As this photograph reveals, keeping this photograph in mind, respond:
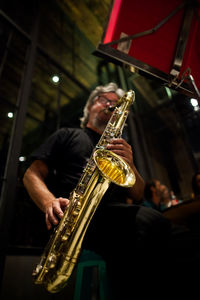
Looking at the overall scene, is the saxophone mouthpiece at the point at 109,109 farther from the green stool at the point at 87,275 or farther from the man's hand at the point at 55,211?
the green stool at the point at 87,275

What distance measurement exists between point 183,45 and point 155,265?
70.5 inches

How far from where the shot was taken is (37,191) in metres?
1.43

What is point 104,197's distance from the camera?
1.45 m

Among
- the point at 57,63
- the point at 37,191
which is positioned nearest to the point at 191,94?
the point at 37,191

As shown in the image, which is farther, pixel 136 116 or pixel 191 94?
pixel 136 116

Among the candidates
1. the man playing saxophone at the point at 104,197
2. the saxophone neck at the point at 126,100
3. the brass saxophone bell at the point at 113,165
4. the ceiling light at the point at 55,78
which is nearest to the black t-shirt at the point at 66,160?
the man playing saxophone at the point at 104,197

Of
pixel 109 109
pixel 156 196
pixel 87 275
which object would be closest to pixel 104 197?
pixel 87 275

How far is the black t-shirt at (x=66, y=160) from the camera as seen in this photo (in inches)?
61.6

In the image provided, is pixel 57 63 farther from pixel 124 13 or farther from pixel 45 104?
pixel 124 13

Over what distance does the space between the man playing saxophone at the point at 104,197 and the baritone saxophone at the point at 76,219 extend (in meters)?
0.07

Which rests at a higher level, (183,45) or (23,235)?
(183,45)

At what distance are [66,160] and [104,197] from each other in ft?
1.68

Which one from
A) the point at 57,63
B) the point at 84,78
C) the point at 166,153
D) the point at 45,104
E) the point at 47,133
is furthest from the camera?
the point at 166,153

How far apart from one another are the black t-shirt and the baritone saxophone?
161 mm
